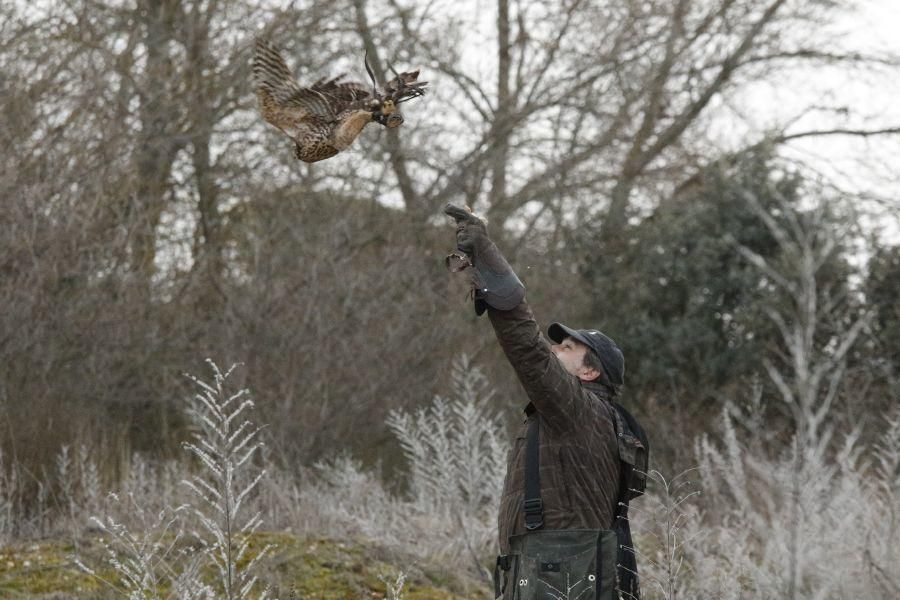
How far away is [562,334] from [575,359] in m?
0.15

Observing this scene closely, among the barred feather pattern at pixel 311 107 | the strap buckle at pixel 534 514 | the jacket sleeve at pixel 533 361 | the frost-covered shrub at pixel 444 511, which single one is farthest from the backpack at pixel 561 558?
the frost-covered shrub at pixel 444 511

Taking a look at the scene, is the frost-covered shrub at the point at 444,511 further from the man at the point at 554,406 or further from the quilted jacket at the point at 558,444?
the quilted jacket at the point at 558,444

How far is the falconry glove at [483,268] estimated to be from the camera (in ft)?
12.4

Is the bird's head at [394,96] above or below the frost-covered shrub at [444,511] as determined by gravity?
above

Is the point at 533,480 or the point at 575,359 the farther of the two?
the point at 575,359

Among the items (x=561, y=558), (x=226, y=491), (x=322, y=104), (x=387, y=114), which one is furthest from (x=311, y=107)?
(x=561, y=558)

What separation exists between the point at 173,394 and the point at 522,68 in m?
6.52

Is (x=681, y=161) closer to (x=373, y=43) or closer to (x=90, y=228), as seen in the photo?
(x=373, y=43)

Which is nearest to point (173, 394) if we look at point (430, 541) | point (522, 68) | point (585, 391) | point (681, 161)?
point (430, 541)

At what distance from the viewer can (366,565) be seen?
6219mm

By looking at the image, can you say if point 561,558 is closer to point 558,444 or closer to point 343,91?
point 558,444

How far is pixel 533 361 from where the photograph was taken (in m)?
3.79

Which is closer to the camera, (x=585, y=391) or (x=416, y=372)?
(x=585, y=391)

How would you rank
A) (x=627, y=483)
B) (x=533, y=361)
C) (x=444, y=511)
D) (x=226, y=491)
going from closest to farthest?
(x=226, y=491), (x=533, y=361), (x=627, y=483), (x=444, y=511)
